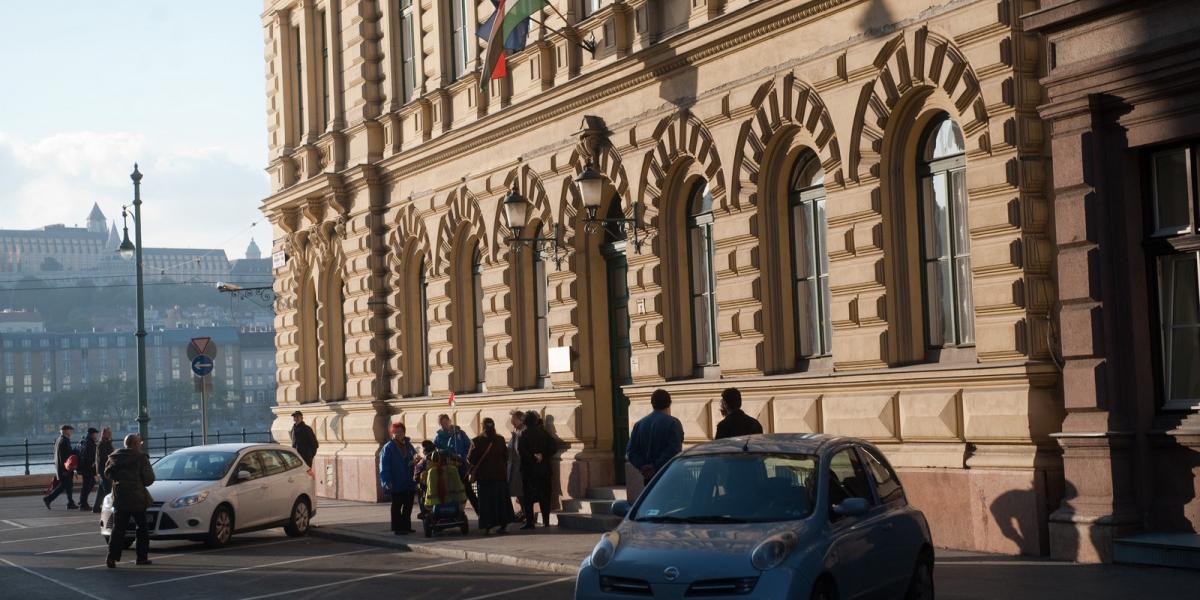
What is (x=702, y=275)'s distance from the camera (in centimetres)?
2272

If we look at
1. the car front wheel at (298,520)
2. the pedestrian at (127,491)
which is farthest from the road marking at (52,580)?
the car front wheel at (298,520)

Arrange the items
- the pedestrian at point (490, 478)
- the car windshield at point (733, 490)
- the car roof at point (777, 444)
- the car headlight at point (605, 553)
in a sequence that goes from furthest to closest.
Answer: the pedestrian at point (490, 478) < the car roof at point (777, 444) < the car windshield at point (733, 490) < the car headlight at point (605, 553)

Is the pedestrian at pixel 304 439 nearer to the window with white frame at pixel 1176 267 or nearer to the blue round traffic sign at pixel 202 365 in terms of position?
the blue round traffic sign at pixel 202 365

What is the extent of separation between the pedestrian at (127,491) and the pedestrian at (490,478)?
4.50 m

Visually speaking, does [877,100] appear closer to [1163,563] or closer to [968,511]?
[968,511]

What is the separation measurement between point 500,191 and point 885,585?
15.6m

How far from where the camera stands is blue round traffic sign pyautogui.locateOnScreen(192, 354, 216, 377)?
3294 centimetres

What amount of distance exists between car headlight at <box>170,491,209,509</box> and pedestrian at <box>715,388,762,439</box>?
30.9 feet

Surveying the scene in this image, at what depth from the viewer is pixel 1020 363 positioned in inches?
652

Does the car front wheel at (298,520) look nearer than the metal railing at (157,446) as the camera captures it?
Yes

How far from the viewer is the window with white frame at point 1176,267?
15438 millimetres

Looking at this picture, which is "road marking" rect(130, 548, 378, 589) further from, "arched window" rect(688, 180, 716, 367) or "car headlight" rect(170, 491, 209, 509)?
"arched window" rect(688, 180, 716, 367)

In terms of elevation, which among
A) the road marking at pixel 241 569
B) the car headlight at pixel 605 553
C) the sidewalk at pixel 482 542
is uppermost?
the car headlight at pixel 605 553

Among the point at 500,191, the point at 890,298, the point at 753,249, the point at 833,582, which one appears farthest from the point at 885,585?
the point at 500,191
